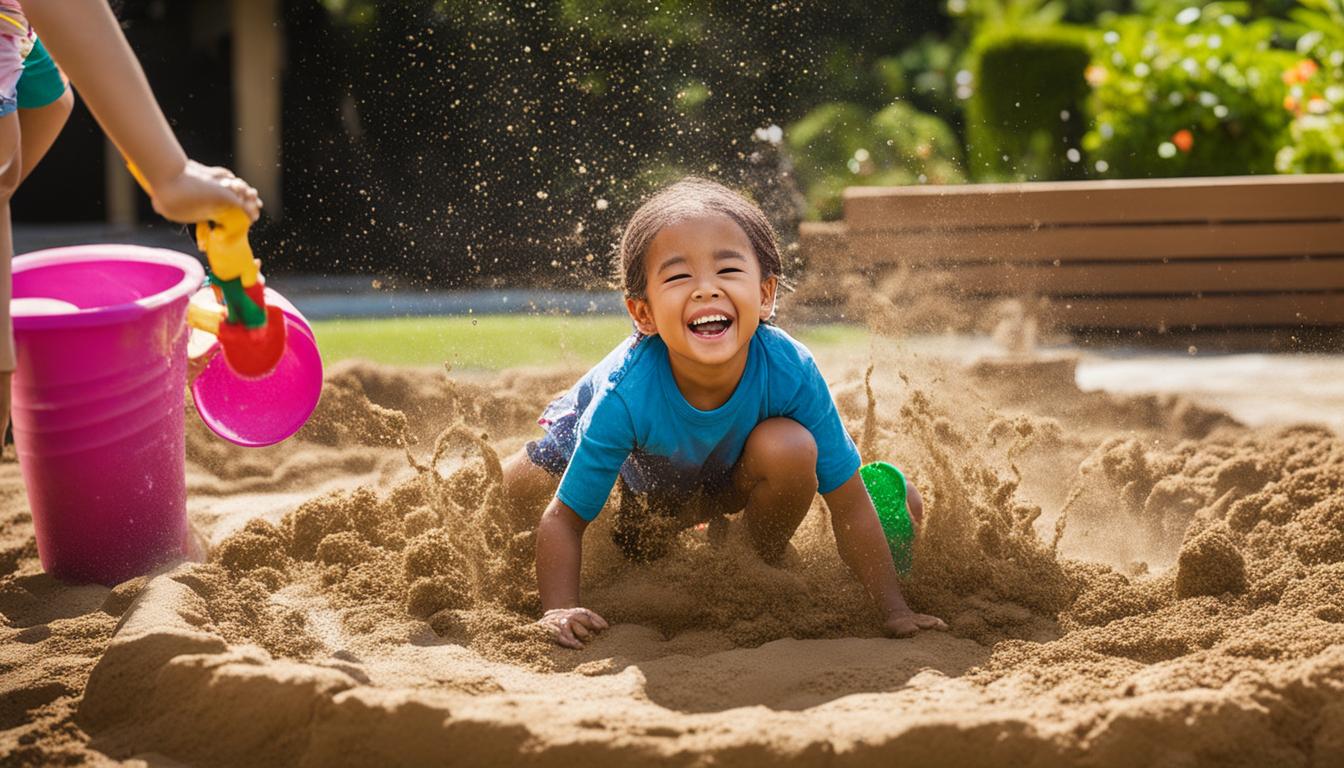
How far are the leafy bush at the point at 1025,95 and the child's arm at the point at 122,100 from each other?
6.31 metres

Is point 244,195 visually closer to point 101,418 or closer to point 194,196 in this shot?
point 194,196

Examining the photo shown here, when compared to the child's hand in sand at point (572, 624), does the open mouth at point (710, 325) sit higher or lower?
higher

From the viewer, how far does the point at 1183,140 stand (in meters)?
7.13

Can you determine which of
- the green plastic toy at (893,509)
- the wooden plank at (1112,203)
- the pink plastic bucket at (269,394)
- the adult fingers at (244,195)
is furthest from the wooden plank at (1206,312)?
the adult fingers at (244,195)

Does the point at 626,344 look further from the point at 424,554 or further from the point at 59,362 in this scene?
the point at 59,362

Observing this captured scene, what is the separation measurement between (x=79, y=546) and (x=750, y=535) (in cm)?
146

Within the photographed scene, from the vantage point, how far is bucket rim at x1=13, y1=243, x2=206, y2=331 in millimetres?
2816

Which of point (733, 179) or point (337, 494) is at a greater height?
point (733, 179)

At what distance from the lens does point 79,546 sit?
304cm

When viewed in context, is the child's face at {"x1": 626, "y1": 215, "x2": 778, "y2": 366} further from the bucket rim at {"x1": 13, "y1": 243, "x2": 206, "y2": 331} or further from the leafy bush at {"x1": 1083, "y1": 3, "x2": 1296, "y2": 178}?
the leafy bush at {"x1": 1083, "y1": 3, "x2": 1296, "y2": 178}

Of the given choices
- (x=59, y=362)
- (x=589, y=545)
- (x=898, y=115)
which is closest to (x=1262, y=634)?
(x=589, y=545)

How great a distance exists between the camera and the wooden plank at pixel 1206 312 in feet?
19.8

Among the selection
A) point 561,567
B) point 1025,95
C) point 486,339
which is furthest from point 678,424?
point 1025,95

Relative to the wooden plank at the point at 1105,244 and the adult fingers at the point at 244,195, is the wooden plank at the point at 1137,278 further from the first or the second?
the adult fingers at the point at 244,195
